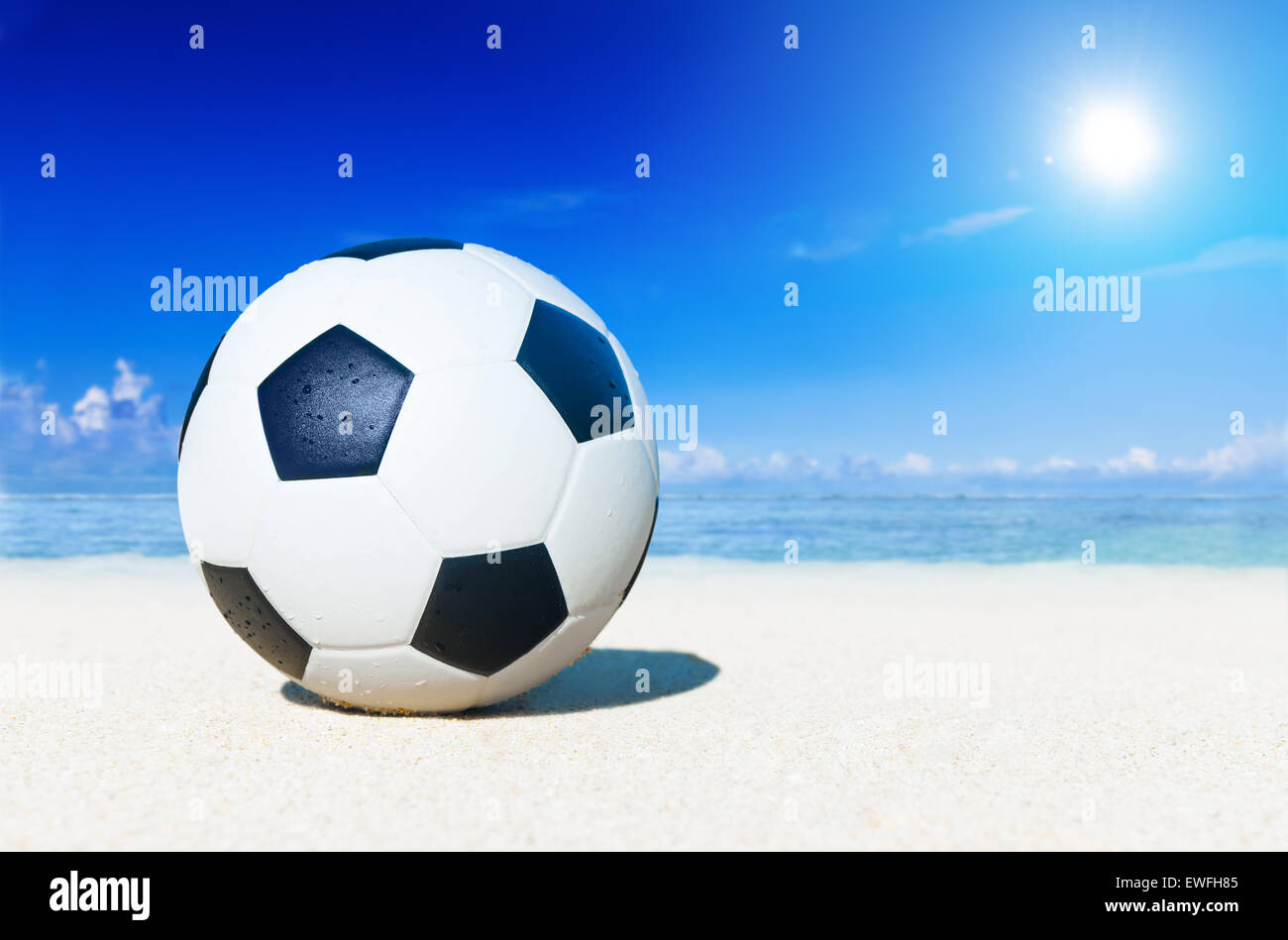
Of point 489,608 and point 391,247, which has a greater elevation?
point 391,247

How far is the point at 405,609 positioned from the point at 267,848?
1273mm

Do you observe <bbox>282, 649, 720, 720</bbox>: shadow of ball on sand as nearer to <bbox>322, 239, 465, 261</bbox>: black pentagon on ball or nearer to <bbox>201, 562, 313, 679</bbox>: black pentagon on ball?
<bbox>201, 562, 313, 679</bbox>: black pentagon on ball

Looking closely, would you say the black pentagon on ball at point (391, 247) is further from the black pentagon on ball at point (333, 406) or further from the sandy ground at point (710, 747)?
the sandy ground at point (710, 747)

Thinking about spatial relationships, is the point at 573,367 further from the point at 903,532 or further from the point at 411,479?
the point at 903,532

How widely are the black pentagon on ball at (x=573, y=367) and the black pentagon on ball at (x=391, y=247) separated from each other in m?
0.67

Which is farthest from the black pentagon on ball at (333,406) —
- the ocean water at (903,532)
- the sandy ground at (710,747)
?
the ocean water at (903,532)

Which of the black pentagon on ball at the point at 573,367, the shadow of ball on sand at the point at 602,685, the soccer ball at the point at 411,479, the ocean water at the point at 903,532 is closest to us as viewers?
the soccer ball at the point at 411,479

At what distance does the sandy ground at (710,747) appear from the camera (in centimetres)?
311

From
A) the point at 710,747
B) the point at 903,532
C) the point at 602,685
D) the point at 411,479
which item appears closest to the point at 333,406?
the point at 411,479

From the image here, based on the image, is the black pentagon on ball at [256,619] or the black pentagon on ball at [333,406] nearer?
the black pentagon on ball at [333,406]

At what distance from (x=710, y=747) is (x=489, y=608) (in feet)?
4.06

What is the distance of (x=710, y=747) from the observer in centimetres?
418

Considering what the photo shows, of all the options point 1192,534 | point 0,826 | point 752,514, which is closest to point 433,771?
point 0,826

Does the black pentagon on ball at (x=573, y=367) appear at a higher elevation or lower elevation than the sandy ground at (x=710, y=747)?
higher
